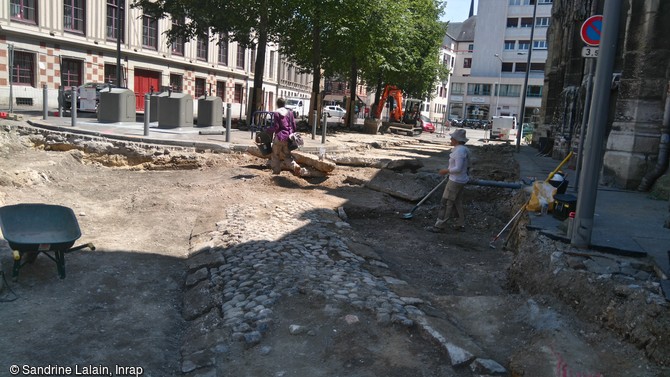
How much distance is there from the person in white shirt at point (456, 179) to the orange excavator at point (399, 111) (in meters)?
26.2

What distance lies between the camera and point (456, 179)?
8031 mm

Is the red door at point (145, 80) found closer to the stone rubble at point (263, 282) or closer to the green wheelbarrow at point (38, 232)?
the stone rubble at point (263, 282)

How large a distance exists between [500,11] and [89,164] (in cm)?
6367

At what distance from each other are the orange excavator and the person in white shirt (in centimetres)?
2623

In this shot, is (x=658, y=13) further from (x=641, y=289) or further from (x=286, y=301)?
(x=286, y=301)

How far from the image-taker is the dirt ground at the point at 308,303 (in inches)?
142

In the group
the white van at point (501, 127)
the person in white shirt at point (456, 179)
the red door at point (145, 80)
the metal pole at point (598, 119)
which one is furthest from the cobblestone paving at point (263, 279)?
the white van at point (501, 127)

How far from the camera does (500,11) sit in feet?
215

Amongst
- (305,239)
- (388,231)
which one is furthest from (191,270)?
(388,231)

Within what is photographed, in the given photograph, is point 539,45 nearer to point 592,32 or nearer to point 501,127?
point 501,127

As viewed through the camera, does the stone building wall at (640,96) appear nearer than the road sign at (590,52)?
No

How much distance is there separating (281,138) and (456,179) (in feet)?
13.4

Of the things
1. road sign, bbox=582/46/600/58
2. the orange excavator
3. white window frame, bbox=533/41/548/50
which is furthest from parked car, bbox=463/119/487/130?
road sign, bbox=582/46/600/58

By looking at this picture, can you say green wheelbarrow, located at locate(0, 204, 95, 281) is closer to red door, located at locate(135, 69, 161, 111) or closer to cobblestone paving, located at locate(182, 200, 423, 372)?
cobblestone paving, located at locate(182, 200, 423, 372)
